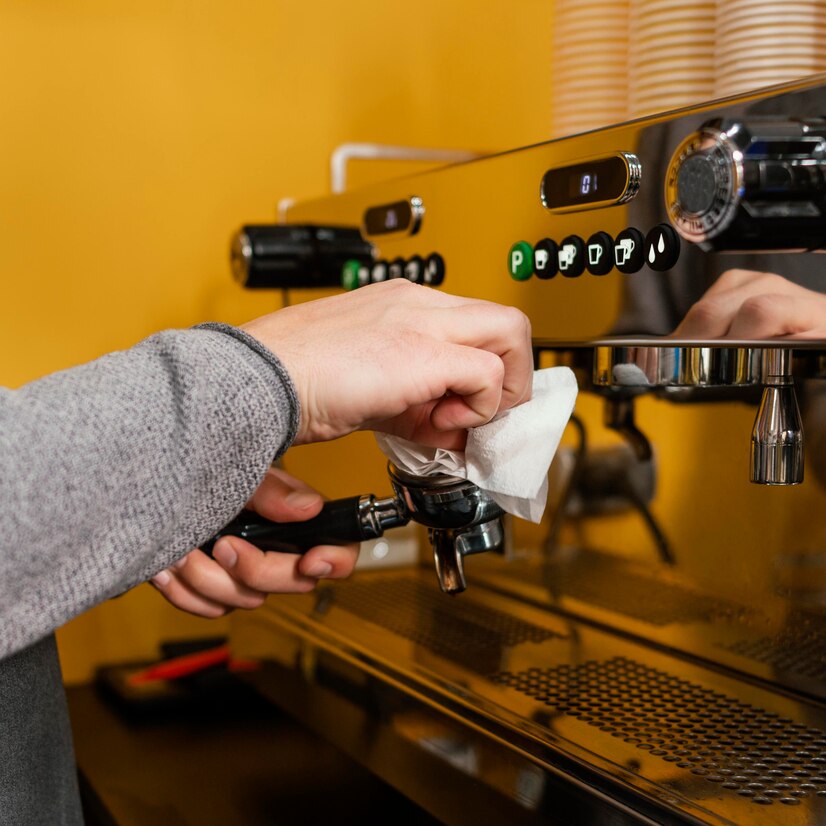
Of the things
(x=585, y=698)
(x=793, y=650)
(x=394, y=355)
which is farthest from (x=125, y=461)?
(x=793, y=650)

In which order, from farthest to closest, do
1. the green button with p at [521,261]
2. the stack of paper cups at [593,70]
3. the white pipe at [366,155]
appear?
the white pipe at [366,155] < the stack of paper cups at [593,70] < the green button with p at [521,261]

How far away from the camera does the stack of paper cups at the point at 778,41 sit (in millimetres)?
626

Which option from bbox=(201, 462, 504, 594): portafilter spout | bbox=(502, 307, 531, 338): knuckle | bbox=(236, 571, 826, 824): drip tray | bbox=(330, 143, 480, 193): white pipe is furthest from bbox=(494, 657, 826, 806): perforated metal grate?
bbox=(330, 143, 480, 193): white pipe

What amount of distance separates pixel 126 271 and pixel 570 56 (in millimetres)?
548

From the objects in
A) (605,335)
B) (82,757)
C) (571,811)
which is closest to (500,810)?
(571,811)

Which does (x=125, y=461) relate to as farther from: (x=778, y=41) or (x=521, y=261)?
(x=778, y=41)

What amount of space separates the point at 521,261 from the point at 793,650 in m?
0.31

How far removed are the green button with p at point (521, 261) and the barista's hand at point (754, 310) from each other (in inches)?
4.9

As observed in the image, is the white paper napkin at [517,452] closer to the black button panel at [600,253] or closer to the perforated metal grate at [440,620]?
the black button panel at [600,253]

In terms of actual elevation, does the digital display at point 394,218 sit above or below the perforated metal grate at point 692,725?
above

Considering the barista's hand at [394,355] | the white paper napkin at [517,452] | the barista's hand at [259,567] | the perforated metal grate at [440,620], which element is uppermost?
the barista's hand at [394,355]

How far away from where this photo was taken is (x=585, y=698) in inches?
26.0

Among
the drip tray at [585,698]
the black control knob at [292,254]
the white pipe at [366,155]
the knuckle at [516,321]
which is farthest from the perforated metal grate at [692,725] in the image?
the white pipe at [366,155]

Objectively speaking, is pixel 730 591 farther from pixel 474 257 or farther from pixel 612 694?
pixel 474 257
